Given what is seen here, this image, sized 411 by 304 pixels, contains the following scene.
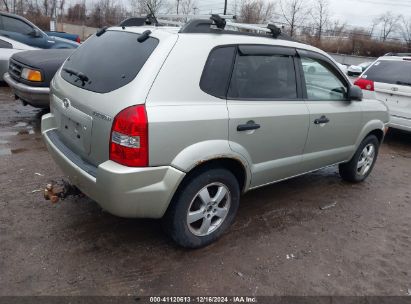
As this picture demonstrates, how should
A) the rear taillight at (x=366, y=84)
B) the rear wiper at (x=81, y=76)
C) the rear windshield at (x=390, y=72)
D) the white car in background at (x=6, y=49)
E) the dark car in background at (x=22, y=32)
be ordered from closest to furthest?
the rear wiper at (x=81, y=76) → the rear windshield at (x=390, y=72) → the rear taillight at (x=366, y=84) → the white car in background at (x=6, y=49) → the dark car in background at (x=22, y=32)

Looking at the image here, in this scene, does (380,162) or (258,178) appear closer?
(258,178)

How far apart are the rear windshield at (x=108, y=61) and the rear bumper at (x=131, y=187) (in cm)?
63

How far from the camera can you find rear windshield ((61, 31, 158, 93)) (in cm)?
276

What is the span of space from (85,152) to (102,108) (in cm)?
42

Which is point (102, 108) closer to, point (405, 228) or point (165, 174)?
point (165, 174)

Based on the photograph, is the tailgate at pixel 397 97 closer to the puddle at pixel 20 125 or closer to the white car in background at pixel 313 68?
the white car in background at pixel 313 68

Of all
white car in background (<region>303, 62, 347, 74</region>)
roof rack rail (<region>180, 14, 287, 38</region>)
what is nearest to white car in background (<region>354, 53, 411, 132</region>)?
white car in background (<region>303, 62, 347, 74</region>)

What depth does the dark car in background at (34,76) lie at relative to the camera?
5.46 meters

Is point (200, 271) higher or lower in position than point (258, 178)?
lower

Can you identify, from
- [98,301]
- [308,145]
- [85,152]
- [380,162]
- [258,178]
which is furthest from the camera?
[380,162]

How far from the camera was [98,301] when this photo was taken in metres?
2.54

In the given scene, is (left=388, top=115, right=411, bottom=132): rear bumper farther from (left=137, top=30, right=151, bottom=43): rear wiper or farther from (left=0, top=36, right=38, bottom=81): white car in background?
(left=0, top=36, right=38, bottom=81): white car in background

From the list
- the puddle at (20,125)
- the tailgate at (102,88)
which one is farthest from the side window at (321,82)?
the puddle at (20,125)

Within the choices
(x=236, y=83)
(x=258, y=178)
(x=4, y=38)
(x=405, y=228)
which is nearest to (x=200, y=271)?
(x=258, y=178)
